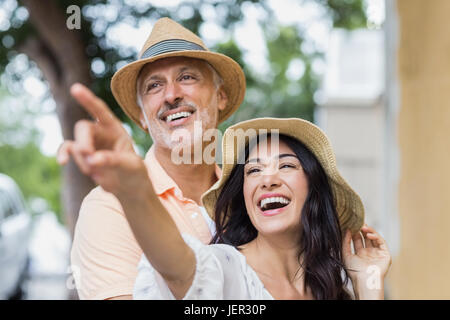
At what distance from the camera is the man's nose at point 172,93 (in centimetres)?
116

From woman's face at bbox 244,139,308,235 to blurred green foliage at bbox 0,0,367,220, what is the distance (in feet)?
0.64

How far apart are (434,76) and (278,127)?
1671 mm

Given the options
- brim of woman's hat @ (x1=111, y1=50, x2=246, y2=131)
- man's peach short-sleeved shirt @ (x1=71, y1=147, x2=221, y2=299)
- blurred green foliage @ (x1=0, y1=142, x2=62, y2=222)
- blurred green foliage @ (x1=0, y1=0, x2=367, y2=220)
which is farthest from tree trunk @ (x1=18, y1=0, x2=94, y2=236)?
blurred green foliage @ (x1=0, y1=142, x2=62, y2=222)

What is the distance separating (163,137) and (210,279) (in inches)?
12.0

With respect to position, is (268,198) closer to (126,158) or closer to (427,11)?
(126,158)

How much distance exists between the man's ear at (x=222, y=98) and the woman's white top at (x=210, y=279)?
32cm

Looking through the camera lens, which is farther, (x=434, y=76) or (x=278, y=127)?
(x=434, y=76)

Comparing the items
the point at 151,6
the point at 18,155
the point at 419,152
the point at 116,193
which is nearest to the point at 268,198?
the point at 116,193

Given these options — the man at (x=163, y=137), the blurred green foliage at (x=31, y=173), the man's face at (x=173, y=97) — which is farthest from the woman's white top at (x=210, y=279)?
the blurred green foliage at (x=31, y=173)

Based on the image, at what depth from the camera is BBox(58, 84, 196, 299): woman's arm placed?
2.59ft

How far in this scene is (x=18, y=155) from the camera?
4.27 meters

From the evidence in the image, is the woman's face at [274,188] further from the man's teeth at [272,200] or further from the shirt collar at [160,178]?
the shirt collar at [160,178]

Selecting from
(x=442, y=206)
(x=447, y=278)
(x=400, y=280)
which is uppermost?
(x=442, y=206)

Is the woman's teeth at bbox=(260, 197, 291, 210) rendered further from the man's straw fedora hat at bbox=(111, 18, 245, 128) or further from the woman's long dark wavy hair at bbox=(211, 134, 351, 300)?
the man's straw fedora hat at bbox=(111, 18, 245, 128)
